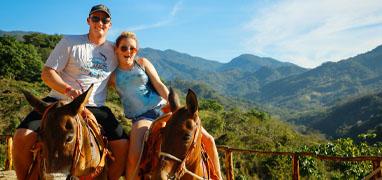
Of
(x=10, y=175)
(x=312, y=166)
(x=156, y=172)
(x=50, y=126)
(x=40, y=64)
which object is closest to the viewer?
(x=50, y=126)

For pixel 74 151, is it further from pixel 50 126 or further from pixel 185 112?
pixel 185 112

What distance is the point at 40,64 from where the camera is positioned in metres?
62.1

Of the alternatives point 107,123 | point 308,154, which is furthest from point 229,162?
point 107,123

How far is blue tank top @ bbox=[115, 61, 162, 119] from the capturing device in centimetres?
540

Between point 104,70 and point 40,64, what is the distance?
60593 millimetres

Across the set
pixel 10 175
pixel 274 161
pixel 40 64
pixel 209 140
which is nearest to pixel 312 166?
pixel 274 161

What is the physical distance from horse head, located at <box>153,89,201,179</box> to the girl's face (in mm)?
1198

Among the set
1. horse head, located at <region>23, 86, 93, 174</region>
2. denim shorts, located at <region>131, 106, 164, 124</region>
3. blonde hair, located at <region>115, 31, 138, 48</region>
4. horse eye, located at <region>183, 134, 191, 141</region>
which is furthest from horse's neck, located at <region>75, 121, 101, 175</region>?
Answer: blonde hair, located at <region>115, 31, 138, 48</region>

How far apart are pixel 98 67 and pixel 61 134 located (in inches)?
62.5

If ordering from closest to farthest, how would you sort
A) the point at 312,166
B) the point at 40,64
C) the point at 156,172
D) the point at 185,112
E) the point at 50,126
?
1. the point at 50,126
2. the point at 156,172
3. the point at 185,112
4. the point at 312,166
5. the point at 40,64

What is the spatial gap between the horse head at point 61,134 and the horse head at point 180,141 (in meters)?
0.89

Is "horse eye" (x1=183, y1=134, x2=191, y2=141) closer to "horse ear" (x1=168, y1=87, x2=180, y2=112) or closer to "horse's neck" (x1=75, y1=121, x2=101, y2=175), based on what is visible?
"horse ear" (x1=168, y1=87, x2=180, y2=112)

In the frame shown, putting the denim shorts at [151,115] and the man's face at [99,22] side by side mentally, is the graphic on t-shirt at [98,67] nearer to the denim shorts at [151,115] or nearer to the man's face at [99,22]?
the man's face at [99,22]

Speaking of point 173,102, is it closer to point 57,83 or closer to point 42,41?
point 57,83
